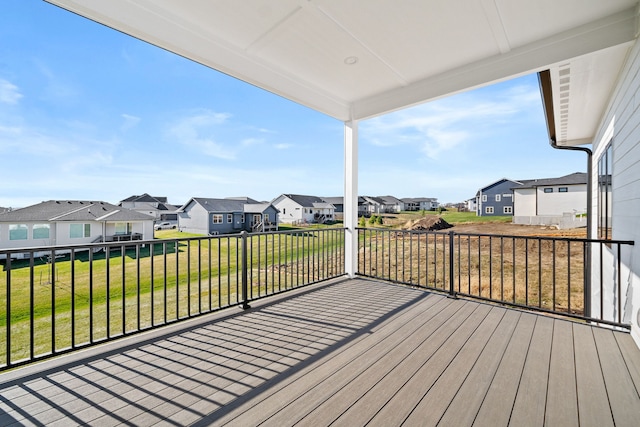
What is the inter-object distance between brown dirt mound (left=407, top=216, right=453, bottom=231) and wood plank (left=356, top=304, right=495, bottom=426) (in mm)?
2534

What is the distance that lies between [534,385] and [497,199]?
158 inches

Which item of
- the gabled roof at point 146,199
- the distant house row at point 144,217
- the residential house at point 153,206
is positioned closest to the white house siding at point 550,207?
the distant house row at point 144,217

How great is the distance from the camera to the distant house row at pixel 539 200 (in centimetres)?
451

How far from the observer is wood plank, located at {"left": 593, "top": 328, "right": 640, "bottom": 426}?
138 centimetres

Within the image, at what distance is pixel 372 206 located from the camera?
528 cm

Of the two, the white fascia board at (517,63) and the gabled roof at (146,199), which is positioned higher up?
the white fascia board at (517,63)

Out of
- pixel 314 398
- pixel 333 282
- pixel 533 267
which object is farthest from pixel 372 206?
pixel 314 398

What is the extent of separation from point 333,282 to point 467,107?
444cm

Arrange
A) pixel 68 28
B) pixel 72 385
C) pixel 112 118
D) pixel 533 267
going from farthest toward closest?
pixel 533 267 → pixel 112 118 → pixel 68 28 → pixel 72 385

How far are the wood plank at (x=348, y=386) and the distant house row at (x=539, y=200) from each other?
3.42 m

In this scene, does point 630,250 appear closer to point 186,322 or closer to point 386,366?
point 386,366

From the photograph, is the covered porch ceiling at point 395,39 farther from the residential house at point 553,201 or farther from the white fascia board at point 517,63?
the residential house at point 553,201

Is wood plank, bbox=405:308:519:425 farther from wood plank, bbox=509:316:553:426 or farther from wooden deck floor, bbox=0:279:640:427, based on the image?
wood plank, bbox=509:316:553:426

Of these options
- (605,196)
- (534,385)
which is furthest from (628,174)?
(534,385)
